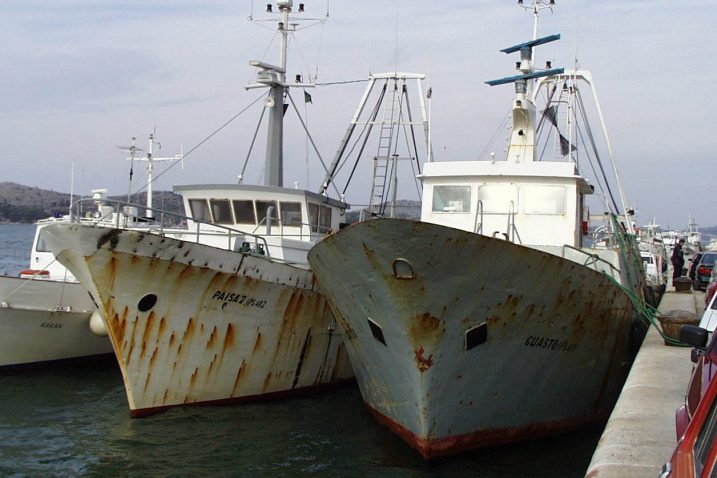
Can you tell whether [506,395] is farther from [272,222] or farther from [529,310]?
[272,222]

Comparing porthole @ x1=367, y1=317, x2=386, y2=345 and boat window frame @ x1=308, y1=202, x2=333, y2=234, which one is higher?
A: boat window frame @ x1=308, y1=202, x2=333, y2=234

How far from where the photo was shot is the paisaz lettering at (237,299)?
12816 mm

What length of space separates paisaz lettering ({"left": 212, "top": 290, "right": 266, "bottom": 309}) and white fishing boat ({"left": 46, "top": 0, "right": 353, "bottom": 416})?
0.06 ft

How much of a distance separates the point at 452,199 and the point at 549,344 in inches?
155

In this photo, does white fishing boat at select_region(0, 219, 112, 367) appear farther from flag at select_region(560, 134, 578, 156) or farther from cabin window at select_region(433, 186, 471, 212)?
flag at select_region(560, 134, 578, 156)

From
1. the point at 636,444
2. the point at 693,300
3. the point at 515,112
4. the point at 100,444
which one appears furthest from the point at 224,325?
the point at 693,300

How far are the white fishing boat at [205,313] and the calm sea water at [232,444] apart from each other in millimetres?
476

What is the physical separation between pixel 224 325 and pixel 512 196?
5.41m

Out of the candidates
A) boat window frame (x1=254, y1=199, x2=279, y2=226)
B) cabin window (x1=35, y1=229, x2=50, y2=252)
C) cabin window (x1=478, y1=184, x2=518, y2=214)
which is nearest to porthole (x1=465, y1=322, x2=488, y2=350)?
cabin window (x1=478, y1=184, x2=518, y2=214)

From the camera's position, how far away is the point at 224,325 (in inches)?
517

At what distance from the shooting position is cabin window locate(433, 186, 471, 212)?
1379 centimetres

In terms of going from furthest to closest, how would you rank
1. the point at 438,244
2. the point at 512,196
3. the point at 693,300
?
the point at 693,300 → the point at 512,196 → the point at 438,244

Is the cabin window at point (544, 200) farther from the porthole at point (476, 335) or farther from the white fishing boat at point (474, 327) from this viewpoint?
the porthole at point (476, 335)

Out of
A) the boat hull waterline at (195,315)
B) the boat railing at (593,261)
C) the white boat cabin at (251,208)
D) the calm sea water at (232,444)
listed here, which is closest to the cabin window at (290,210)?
the white boat cabin at (251,208)
